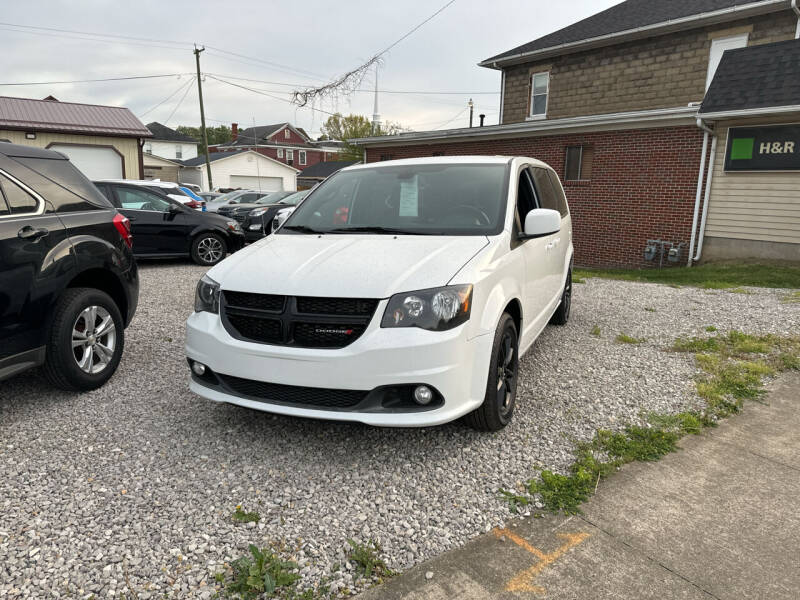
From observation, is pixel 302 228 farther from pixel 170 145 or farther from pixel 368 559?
pixel 170 145

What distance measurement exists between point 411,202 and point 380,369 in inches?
63.8

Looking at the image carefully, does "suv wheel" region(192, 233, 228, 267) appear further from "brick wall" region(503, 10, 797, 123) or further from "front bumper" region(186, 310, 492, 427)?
"brick wall" region(503, 10, 797, 123)

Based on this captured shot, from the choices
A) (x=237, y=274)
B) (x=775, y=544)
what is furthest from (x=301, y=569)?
(x=775, y=544)

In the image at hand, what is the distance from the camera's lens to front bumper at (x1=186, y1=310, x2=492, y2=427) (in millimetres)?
2877

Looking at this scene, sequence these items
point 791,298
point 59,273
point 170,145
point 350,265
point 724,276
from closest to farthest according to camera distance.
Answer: point 350,265 → point 59,273 → point 791,298 → point 724,276 → point 170,145

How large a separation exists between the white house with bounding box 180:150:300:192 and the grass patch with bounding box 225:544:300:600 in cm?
4584

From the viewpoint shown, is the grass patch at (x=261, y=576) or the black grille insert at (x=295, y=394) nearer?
the grass patch at (x=261, y=576)

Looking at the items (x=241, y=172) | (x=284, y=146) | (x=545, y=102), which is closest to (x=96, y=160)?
(x=545, y=102)

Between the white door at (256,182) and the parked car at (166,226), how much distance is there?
37.8 metres

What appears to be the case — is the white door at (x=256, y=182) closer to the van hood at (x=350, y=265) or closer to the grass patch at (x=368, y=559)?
the van hood at (x=350, y=265)

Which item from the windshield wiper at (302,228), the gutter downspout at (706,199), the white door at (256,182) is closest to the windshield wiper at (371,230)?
the windshield wiper at (302,228)

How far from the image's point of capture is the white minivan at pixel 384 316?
292 cm

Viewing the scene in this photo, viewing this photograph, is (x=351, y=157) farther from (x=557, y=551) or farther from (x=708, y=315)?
(x=557, y=551)

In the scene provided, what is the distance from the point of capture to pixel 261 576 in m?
2.25
